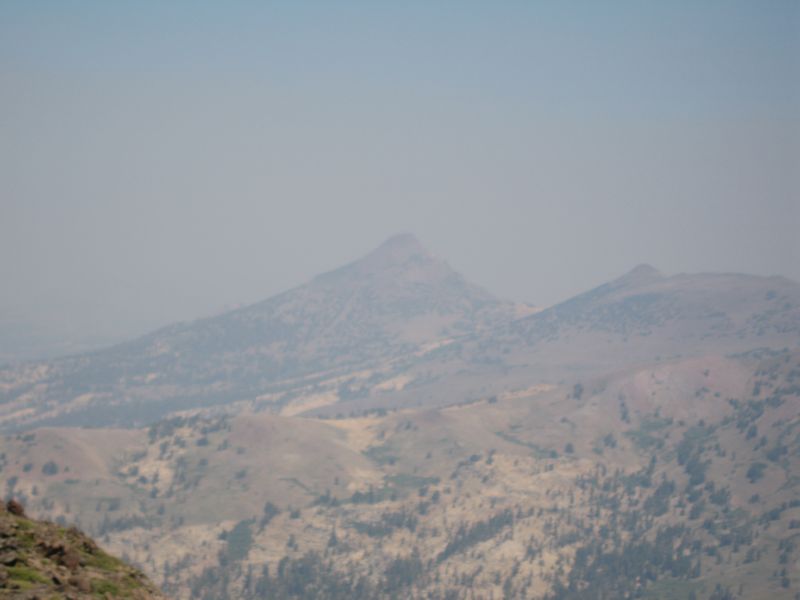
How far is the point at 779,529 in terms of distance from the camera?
196000mm

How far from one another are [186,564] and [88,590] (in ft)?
516

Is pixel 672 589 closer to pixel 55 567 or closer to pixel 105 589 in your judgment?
pixel 105 589

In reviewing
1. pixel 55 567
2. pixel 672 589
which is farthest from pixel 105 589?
pixel 672 589

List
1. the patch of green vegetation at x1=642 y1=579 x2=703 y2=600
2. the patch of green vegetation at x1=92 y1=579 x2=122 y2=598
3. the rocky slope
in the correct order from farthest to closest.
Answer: the patch of green vegetation at x1=642 y1=579 x2=703 y2=600
the patch of green vegetation at x1=92 y1=579 x2=122 y2=598
the rocky slope

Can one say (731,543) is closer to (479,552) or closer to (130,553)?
(479,552)

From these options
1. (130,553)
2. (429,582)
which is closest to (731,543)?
(429,582)

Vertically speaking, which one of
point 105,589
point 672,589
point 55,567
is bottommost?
point 672,589

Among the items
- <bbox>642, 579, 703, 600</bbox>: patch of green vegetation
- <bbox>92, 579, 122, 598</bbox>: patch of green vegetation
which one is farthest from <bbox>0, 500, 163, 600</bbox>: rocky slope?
<bbox>642, 579, 703, 600</bbox>: patch of green vegetation

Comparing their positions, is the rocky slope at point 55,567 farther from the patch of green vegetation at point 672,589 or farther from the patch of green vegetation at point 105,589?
the patch of green vegetation at point 672,589

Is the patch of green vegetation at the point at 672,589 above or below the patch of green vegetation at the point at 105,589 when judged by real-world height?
below

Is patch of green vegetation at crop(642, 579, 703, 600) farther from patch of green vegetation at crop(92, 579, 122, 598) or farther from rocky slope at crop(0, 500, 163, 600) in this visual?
patch of green vegetation at crop(92, 579, 122, 598)

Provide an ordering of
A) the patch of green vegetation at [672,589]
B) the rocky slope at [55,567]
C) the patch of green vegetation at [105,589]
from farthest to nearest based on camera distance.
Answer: the patch of green vegetation at [672,589], the patch of green vegetation at [105,589], the rocky slope at [55,567]

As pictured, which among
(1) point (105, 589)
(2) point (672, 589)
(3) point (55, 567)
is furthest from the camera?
(2) point (672, 589)

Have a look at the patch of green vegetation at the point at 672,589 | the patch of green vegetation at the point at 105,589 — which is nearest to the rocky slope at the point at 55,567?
the patch of green vegetation at the point at 105,589
